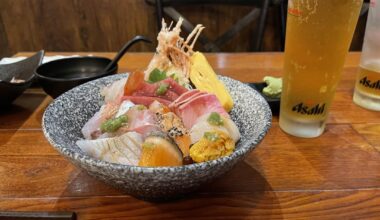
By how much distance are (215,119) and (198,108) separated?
87mm

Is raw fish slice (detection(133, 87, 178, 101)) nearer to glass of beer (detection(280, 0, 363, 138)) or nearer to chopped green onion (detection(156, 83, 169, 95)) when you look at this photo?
chopped green onion (detection(156, 83, 169, 95))

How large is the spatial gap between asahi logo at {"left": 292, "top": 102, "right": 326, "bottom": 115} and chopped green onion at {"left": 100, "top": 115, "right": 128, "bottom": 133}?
44 cm

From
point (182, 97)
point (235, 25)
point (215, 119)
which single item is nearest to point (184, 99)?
point (182, 97)

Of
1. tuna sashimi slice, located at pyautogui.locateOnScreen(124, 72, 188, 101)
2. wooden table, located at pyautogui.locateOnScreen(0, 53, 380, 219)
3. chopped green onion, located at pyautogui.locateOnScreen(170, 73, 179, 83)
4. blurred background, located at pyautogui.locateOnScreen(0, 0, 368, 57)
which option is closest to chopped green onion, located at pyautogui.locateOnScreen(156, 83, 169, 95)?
tuna sashimi slice, located at pyautogui.locateOnScreen(124, 72, 188, 101)

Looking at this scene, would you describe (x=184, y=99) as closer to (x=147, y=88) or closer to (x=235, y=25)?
(x=147, y=88)

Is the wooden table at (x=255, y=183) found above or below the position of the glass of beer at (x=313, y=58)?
below

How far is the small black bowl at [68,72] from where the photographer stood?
0.94 meters

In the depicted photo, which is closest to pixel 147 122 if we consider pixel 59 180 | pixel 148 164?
pixel 148 164

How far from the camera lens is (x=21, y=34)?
266 centimetres

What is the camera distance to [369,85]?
954 millimetres

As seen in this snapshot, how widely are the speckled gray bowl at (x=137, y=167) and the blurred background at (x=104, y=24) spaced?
1.76m

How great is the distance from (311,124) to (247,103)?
0.67 feet

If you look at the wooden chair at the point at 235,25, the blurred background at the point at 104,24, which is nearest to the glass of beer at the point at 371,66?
the wooden chair at the point at 235,25

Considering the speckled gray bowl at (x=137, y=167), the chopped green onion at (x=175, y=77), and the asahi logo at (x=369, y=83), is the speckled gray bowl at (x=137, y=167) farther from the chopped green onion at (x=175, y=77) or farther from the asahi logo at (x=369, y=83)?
the asahi logo at (x=369, y=83)
